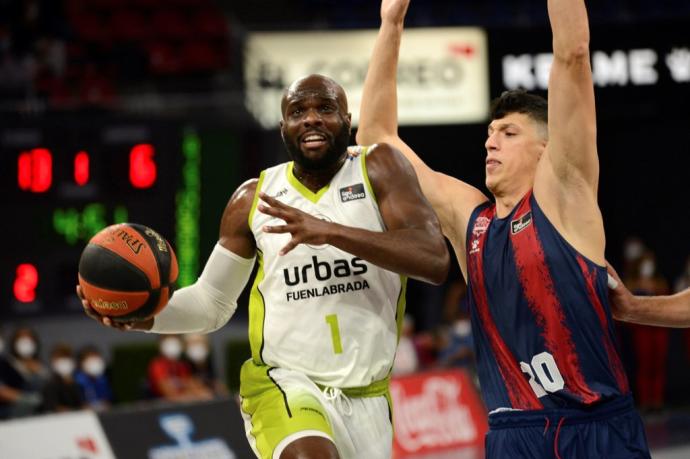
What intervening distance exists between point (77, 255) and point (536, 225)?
8278 mm

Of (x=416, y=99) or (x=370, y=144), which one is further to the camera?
(x=416, y=99)

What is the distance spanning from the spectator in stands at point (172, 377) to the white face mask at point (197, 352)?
0.39 feet

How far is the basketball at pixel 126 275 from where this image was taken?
4324mm

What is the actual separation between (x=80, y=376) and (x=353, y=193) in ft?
26.1

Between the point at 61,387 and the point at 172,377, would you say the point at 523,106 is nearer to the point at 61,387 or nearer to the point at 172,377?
the point at 61,387

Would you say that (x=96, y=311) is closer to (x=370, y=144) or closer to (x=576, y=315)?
(x=370, y=144)

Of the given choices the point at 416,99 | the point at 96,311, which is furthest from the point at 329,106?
the point at 416,99

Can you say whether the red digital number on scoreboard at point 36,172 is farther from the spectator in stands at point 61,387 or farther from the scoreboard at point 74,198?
the spectator in stands at point 61,387

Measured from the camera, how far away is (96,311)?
437 cm

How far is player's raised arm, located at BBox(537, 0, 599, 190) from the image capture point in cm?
397

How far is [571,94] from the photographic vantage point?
13.0 feet

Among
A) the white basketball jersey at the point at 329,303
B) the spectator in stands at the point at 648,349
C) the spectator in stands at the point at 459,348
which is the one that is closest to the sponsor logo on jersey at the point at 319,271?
the white basketball jersey at the point at 329,303

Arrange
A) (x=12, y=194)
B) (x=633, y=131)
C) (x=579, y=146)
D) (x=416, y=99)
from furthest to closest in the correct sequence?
1. (x=633, y=131)
2. (x=416, y=99)
3. (x=12, y=194)
4. (x=579, y=146)

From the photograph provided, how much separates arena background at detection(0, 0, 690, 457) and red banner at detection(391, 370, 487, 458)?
185 cm
